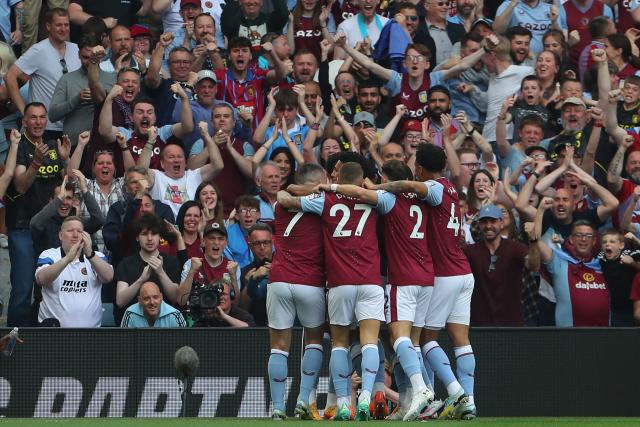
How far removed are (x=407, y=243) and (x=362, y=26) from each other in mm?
7826

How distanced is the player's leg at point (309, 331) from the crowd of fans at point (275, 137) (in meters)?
1.35

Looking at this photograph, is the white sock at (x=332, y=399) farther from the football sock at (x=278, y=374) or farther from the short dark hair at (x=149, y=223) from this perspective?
the short dark hair at (x=149, y=223)

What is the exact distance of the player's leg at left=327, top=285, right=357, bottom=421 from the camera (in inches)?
514

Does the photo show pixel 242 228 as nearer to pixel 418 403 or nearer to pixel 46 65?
pixel 46 65

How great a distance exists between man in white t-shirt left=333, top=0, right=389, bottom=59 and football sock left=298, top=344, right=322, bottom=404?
312 inches

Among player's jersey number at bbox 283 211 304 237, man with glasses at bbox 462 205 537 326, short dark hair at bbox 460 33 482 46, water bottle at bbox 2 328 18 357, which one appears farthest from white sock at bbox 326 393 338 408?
short dark hair at bbox 460 33 482 46

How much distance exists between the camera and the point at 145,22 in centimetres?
2098

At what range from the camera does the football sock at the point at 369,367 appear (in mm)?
12828

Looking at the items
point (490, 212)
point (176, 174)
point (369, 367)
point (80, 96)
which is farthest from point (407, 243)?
point (80, 96)

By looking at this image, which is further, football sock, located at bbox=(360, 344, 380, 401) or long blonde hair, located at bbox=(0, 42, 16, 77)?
long blonde hair, located at bbox=(0, 42, 16, 77)

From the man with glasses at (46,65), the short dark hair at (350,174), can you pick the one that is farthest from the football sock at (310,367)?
the man with glasses at (46,65)

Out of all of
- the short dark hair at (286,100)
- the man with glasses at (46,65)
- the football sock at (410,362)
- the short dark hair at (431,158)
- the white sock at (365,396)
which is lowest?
the white sock at (365,396)

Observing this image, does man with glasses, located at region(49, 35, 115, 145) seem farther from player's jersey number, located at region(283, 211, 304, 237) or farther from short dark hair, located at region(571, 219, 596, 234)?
short dark hair, located at region(571, 219, 596, 234)

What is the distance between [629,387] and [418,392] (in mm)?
4161
